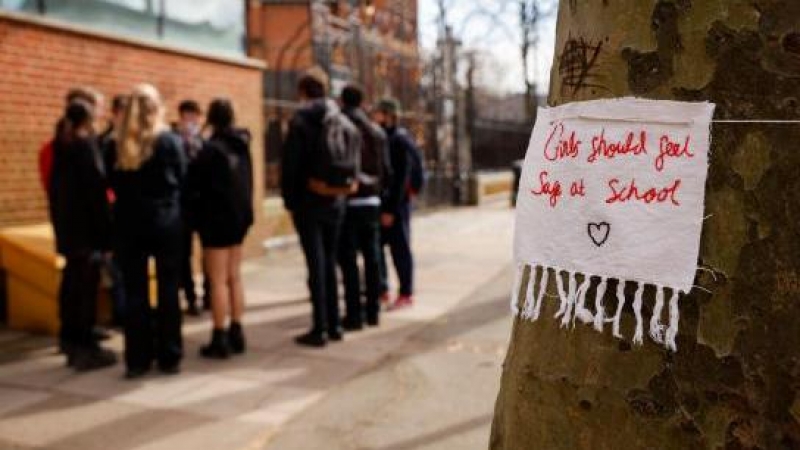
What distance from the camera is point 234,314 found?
232 inches

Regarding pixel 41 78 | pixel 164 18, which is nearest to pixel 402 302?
pixel 41 78

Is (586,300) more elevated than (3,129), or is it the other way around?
(3,129)

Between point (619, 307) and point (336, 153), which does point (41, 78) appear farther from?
point (619, 307)

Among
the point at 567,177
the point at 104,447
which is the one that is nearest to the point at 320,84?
the point at 104,447

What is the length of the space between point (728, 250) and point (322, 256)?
475cm

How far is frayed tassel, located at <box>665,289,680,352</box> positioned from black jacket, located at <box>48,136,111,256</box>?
4757 mm

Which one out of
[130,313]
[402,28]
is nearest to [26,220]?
[130,313]

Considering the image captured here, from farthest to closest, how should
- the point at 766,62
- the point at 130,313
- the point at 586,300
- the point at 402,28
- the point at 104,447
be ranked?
the point at 402,28 → the point at 130,313 → the point at 104,447 → the point at 586,300 → the point at 766,62

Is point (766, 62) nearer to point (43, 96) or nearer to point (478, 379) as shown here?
point (478, 379)

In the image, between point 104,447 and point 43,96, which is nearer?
point 104,447

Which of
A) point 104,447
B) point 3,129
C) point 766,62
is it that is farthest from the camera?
point 3,129

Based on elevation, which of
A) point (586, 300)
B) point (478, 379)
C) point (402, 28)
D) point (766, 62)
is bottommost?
point (478, 379)

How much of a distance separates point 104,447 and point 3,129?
13.3ft

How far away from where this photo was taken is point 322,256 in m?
6.01
